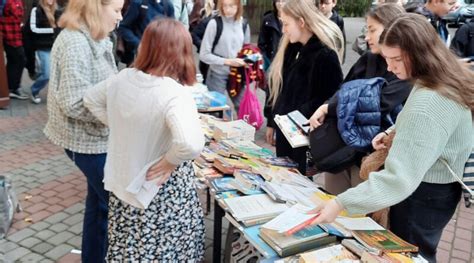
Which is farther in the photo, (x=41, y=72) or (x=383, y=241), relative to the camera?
(x=41, y=72)

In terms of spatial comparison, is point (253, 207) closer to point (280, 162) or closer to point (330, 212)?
point (330, 212)

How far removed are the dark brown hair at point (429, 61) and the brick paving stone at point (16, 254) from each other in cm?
274

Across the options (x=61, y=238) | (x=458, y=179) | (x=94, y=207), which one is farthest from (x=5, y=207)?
(x=458, y=179)

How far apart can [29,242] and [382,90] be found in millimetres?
2626

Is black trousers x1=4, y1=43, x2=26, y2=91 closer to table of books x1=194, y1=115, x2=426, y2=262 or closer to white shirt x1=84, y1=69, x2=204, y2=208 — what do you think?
table of books x1=194, y1=115, x2=426, y2=262

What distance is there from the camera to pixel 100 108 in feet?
7.36

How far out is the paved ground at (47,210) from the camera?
333 centimetres

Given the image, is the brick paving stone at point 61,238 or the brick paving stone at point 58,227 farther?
the brick paving stone at point 58,227

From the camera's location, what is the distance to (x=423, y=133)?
170cm

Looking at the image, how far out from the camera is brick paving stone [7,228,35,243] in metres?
3.42

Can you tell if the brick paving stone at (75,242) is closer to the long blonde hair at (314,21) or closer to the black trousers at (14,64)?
the long blonde hair at (314,21)

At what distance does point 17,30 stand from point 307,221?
19.4 feet

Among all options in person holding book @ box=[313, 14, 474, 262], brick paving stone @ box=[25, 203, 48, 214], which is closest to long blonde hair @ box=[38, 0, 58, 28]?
brick paving stone @ box=[25, 203, 48, 214]

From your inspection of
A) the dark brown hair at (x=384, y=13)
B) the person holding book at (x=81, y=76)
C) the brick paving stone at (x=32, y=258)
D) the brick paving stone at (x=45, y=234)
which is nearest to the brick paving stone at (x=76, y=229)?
the brick paving stone at (x=45, y=234)
